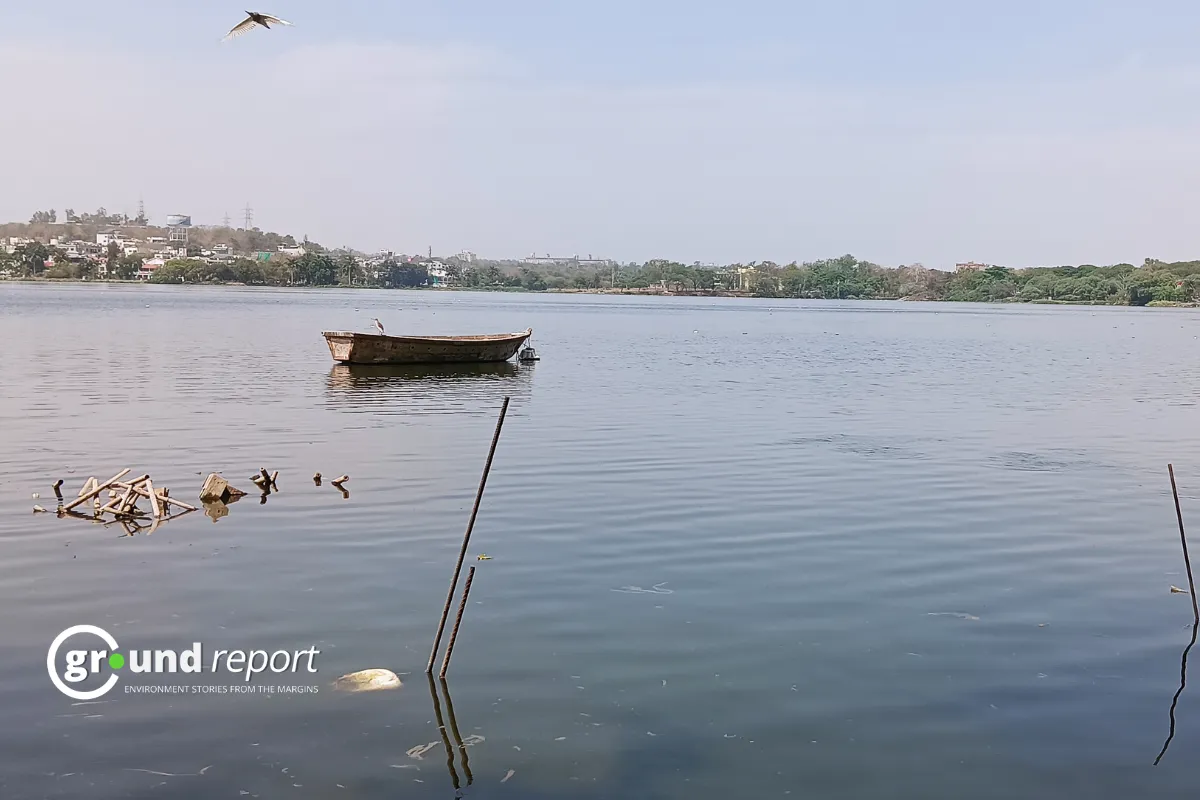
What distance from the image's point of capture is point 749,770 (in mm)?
7453

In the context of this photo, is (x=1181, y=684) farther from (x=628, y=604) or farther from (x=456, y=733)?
(x=456, y=733)

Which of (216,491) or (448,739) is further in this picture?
(216,491)

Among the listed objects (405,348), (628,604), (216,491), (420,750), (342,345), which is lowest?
(420,750)

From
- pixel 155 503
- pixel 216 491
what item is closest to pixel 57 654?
pixel 155 503

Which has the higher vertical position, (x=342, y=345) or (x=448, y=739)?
(x=342, y=345)

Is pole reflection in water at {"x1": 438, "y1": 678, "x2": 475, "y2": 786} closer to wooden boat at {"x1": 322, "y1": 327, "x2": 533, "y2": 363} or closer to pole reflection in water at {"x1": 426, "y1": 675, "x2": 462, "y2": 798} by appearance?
pole reflection in water at {"x1": 426, "y1": 675, "x2": 462, "y2": 798}

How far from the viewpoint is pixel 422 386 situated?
34.2 m

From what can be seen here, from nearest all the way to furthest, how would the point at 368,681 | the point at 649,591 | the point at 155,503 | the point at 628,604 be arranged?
the point at 368,681
the point at 628,604
the point at 649,591
the point at 155,503

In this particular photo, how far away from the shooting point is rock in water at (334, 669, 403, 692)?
8.58 meters

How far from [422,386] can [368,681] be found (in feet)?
85.1

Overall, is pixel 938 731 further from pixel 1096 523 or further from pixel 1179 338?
pixel 1179 338

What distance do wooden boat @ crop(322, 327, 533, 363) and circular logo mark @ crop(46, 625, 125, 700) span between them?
28008 mm

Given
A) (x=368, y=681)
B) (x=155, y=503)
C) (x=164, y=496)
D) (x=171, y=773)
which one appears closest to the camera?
(x=171, y=773)

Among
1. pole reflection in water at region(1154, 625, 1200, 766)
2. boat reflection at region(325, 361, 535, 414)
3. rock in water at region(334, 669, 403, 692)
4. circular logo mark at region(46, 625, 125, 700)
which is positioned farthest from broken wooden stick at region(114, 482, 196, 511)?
boat reflection at region(325, 361, 535, 414)
